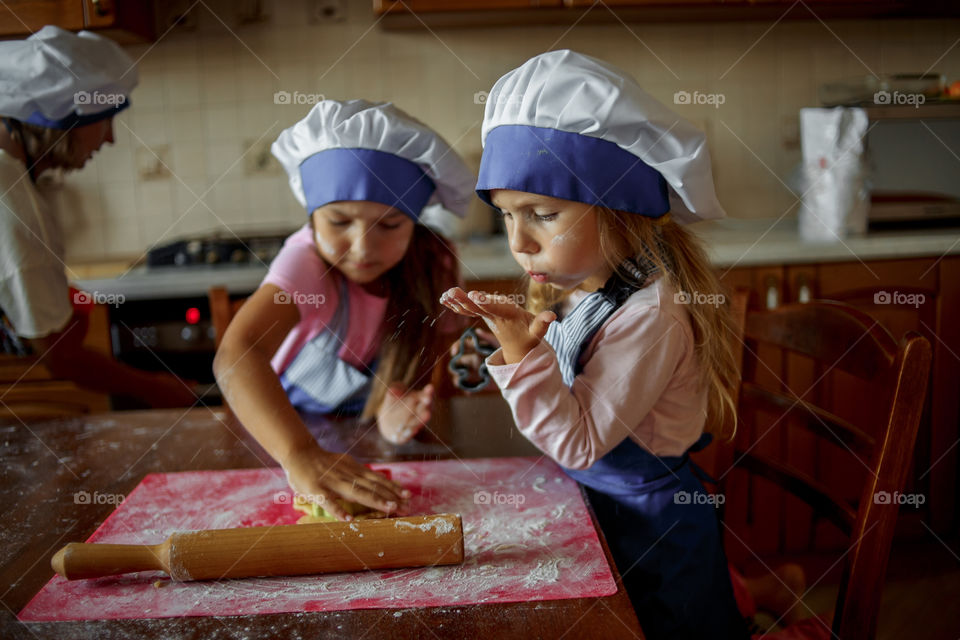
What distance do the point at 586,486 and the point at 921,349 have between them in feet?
1.14

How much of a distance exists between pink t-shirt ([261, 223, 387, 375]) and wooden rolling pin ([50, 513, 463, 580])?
326 mm

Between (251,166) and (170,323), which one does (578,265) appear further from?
(251,166)

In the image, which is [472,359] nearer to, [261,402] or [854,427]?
[261,402]

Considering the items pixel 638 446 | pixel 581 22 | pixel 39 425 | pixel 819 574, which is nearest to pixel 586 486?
pixel 638 446

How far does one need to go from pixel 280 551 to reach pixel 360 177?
1.39 feet

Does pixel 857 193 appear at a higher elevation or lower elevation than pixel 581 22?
lower

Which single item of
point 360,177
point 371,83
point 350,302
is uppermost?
point 371,83

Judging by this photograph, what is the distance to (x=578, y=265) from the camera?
2.44 feet

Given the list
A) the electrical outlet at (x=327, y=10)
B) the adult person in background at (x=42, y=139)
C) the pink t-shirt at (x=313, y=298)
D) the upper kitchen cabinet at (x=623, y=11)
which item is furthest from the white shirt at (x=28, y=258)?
the electrical outlet at (x=327, y=10)

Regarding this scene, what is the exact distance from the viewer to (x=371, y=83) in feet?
6.86

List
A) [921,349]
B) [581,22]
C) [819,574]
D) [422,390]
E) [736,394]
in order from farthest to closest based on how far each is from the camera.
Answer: [581,22], [819,574], [736,394], [422,390], [921,349]

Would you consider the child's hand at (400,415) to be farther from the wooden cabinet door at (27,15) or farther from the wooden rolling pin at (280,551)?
the wooden cabinet door at (27,15)

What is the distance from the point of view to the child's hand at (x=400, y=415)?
2.88 feet

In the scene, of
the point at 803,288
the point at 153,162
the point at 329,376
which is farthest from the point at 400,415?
the point at 153,162
